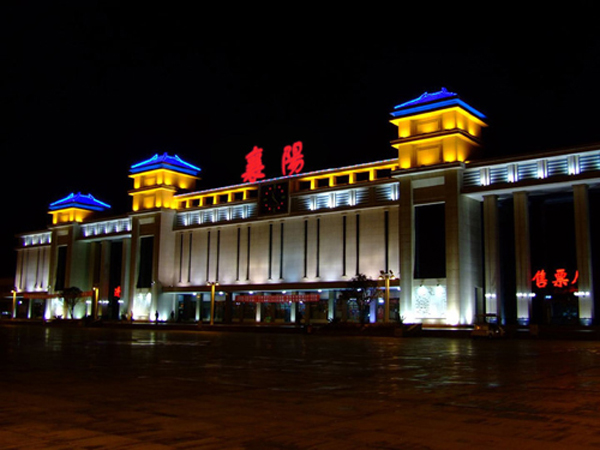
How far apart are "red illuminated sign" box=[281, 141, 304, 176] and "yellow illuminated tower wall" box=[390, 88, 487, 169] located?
1185 centimetres

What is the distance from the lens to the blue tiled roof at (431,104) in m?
48.2

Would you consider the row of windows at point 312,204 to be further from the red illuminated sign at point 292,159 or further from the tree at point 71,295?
the tree at point 71,295

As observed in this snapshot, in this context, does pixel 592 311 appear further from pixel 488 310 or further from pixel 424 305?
pixel 424 305

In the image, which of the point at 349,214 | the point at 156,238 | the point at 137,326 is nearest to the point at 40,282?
the point at 156,238

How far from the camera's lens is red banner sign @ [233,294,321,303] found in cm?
5736

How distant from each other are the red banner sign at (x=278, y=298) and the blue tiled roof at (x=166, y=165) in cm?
1755

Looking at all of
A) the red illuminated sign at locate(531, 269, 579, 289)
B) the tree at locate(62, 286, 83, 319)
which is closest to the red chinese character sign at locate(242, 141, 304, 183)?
the red illuminated sign at locate(531, 269, 579, 289)

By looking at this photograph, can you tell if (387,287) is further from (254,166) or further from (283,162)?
(254,166)

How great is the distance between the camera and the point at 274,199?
6041 centimetres

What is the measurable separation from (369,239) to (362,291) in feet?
20.2

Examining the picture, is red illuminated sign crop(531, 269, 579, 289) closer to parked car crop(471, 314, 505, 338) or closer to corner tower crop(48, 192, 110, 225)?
parked car crop(471, 314, 505, 338)

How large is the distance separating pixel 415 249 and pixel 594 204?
13.2 meters

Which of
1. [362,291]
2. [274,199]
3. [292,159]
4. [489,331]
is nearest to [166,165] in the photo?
[274,199]

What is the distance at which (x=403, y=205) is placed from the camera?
49.8 metres
